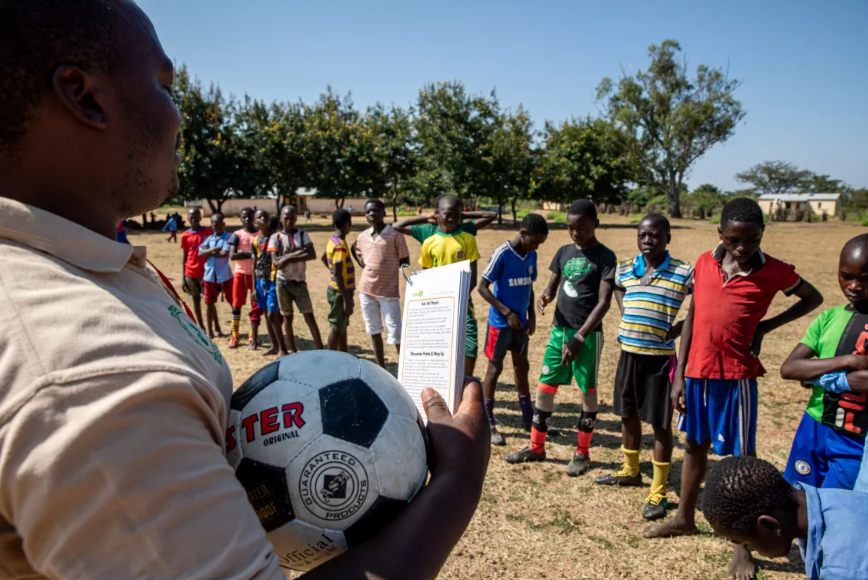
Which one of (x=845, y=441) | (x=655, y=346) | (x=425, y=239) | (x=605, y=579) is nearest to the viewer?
(x=845, y=441)

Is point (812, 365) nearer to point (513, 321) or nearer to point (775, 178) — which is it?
point (513, 321)

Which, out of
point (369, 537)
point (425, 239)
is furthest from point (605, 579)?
point (425, 239)

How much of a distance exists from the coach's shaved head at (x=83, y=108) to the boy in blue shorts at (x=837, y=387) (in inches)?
→ 119

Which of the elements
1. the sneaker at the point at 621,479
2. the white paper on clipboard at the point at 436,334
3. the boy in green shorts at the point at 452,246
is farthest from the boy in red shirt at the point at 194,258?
the white paper on clipboard at the point at 436,334

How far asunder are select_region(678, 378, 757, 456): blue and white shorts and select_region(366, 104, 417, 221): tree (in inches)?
1057

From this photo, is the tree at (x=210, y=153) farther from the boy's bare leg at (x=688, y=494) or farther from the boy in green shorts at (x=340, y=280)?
the boy's bare leg at (x=688, y=494)

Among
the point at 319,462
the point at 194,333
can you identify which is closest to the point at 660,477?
the point at 319,462

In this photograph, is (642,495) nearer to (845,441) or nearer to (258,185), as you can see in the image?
(845,441)

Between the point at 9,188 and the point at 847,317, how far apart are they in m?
3.36

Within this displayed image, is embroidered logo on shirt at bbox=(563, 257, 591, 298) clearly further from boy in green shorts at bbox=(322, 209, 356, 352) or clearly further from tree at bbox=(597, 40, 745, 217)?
tree at bbox=(597, 40, 745, 217)

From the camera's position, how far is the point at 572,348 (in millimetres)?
4406

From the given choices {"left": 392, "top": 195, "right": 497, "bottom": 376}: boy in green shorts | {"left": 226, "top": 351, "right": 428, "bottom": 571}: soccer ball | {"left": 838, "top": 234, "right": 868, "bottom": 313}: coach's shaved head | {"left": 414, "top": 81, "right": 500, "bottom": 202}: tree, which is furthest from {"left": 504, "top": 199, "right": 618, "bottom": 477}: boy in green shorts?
{"left": 414, "top": 81, "right": 500, "bottom": 202}: tree

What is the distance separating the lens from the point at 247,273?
7.84 m

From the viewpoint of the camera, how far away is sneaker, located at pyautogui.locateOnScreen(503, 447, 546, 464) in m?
4.56
